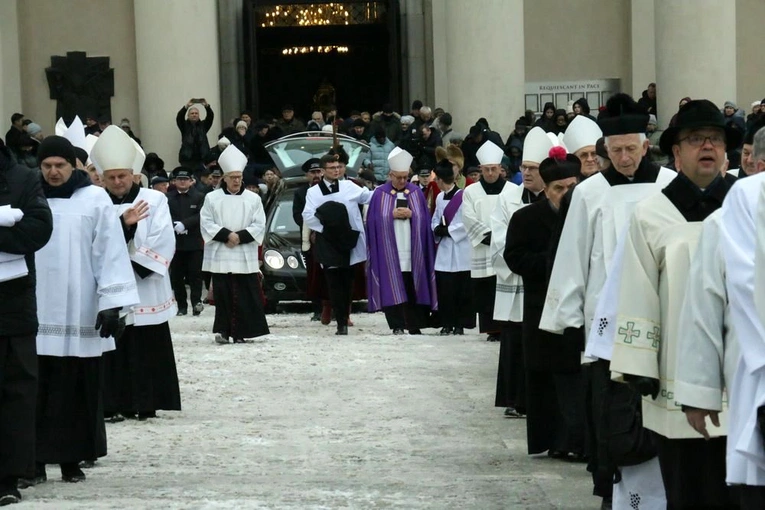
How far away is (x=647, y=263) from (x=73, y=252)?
14.2 feet

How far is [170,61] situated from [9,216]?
19.8 meters

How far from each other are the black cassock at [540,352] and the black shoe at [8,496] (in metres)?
3.06

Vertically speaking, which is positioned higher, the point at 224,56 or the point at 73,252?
the point at 224,56

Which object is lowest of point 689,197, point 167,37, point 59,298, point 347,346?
point 347,346

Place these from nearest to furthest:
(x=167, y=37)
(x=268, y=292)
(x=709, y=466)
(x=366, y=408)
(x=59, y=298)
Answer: (x=709, y=466), (x=59, y=298), (x=366, y=408), (x=268, y=292), (x=167, y=37)

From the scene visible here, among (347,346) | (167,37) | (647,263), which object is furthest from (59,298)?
(167,37)

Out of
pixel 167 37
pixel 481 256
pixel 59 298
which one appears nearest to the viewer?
pixel 59 298

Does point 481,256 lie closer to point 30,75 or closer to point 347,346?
point 347,346

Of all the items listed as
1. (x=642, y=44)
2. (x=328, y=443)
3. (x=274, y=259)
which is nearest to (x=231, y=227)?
(x=274, y=259)

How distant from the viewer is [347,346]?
17.4 m

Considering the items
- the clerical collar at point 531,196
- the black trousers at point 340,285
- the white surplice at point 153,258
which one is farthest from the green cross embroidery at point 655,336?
the black trousers at point 340,285

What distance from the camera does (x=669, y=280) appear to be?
677 cm

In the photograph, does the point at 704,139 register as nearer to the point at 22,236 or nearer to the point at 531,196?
the point at 22,236

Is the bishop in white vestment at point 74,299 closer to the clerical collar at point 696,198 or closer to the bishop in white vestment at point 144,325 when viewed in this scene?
the bishop in white vestment at point 144,325
